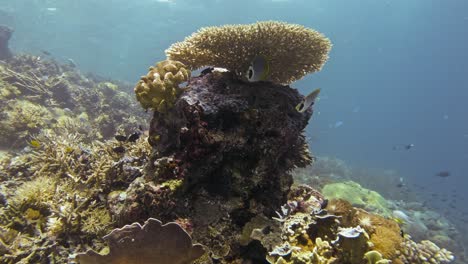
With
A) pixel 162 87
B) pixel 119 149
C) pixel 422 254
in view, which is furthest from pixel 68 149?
pixel 422 254

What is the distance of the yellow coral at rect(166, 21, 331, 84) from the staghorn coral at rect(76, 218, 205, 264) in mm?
2526

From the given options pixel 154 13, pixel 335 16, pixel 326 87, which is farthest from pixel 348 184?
pixel 326 87

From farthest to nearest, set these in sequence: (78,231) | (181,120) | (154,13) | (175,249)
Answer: (154,13) < (78,231) < (181,120) < (175,249)

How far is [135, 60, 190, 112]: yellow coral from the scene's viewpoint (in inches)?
149

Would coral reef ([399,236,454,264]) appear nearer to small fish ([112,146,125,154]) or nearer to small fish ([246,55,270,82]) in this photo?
small fish ([246,55,270,82])

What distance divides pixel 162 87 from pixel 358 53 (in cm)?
9345

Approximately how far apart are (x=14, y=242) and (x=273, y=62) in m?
4.17

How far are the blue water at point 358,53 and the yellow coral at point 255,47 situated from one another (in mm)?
17149

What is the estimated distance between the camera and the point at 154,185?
3109 millimetres

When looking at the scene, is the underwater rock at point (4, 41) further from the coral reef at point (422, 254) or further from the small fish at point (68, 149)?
the coral reef at point (422, 254)

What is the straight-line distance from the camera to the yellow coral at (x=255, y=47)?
380 centimetres

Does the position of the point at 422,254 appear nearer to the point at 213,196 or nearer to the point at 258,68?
the point at 213,196

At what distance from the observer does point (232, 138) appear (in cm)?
328

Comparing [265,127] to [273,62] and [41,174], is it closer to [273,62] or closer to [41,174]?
[273,62]
